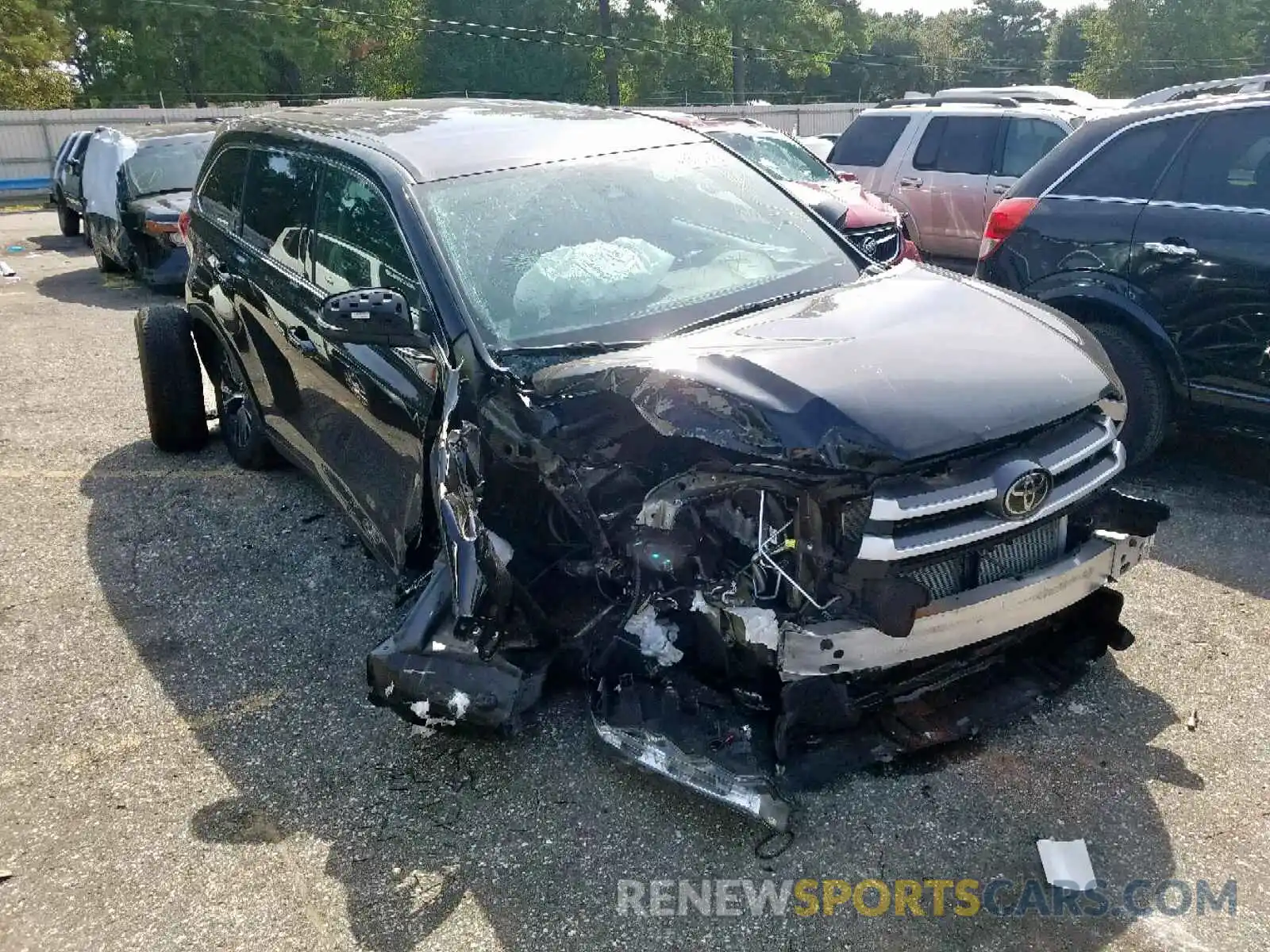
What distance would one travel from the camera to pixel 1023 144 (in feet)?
32.1

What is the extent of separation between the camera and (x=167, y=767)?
11.1ft

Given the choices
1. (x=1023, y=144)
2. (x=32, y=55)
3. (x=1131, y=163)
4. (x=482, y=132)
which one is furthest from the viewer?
(x=32, y=55)

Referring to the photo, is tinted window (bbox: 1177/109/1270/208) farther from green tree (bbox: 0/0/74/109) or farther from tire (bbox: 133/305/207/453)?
green tree (bbox: 0/0/74/109)

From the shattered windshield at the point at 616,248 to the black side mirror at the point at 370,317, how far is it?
0.77ft

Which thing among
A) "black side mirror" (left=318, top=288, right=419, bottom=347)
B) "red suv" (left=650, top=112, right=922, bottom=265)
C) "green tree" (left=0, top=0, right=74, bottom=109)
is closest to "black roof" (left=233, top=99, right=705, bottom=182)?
"black side mirror" (left=318, top=288, right=419, bottom=347)

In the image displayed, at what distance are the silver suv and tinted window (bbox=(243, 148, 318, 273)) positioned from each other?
679 cm

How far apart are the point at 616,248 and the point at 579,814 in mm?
1921

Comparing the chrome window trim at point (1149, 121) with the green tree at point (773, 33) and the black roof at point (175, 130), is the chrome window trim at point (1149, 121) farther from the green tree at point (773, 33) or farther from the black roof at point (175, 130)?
the green tree at point (773, 33)

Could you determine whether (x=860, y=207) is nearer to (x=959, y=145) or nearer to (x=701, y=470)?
(x=959, y=145)

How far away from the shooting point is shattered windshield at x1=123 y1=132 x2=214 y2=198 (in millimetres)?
11344

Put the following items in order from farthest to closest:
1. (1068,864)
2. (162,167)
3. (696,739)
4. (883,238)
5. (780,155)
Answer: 1. (162,167)
2. (780,155)
3. (883,238)
4. (696,739)
5. (1068,864)

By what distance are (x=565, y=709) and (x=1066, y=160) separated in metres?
4.05

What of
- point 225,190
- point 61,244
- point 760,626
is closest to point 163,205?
point 225,190

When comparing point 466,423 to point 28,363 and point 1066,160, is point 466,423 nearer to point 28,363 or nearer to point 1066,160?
point 1066,160
